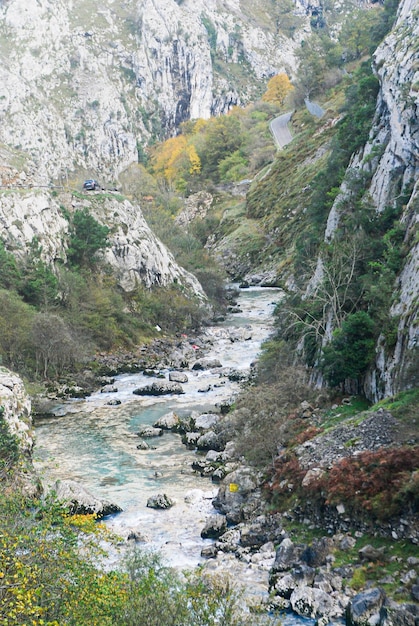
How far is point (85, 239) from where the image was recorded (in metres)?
65.2

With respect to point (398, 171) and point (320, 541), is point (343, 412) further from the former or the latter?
point (398, 171)

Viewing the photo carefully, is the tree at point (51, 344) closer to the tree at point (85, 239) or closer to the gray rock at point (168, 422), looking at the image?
the gray rock at point (168, 422)

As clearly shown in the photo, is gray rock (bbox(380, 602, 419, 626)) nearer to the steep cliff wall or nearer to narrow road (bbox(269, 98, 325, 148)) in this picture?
the steep cliff wall

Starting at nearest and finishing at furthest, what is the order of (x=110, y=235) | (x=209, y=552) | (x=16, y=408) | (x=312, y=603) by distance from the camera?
1. (x=312, y=603)
2. (x=209, y=552)
3. (x=16, y=408)
4. (x=110, y=235)

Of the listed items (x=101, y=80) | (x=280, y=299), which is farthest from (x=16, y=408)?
(x=101, y=80)

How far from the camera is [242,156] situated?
132 metres

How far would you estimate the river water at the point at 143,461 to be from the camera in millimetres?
23844

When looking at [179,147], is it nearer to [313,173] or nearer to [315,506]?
[313,173]

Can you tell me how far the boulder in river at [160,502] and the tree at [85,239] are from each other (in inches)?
1595

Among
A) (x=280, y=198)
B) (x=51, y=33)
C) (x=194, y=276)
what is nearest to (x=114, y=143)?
(x=51, y=33)

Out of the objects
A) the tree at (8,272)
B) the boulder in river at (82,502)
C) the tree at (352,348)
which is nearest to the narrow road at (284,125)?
the tree at (8,272)

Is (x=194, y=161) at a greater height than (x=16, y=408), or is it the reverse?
(x=194, y=161)

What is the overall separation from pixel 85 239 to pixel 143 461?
37.0m

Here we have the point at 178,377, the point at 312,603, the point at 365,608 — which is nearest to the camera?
the point at 365,608
